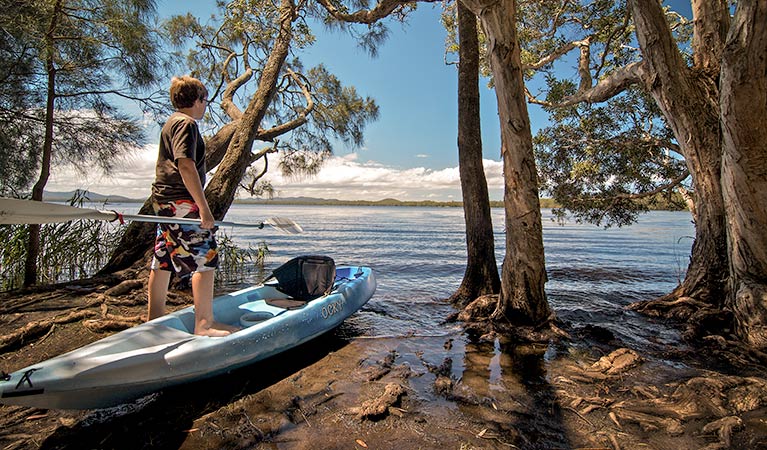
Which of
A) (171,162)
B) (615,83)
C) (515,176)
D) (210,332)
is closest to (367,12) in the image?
(515,176)

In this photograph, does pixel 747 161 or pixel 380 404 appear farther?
pixel 747 161

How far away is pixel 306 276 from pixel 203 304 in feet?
5.44

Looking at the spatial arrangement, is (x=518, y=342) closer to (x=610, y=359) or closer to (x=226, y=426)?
(x=610, y=359)

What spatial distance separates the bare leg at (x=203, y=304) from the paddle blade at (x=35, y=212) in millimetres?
791

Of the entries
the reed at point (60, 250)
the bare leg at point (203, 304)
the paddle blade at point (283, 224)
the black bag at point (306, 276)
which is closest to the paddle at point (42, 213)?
the bare leg at point (203, 304)

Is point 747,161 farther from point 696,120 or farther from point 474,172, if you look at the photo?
point 474,172

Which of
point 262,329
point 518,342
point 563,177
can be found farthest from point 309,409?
point 563,177

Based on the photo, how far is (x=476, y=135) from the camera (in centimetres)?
565

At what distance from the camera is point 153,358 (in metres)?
2.50

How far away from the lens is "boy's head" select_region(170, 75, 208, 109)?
2.90 m

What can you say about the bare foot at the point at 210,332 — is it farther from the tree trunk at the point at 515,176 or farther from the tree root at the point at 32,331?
the tree trunk at the point at 515,176

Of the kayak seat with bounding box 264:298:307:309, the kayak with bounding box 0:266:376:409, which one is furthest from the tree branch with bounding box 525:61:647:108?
the kayak seat with bounding box 264:298:307:309

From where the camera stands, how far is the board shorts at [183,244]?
9.57 ft

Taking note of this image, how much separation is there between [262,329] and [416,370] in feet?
4.39
